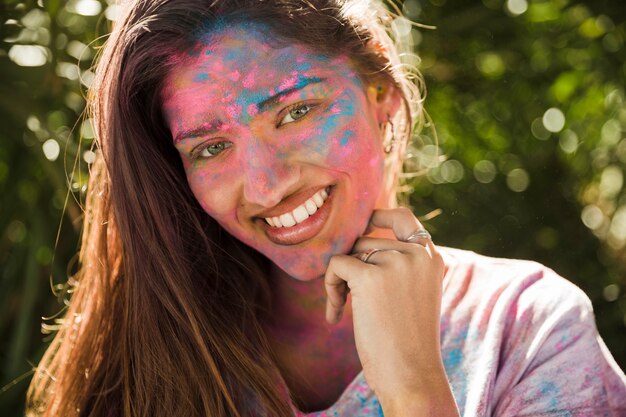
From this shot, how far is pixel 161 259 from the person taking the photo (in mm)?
1669

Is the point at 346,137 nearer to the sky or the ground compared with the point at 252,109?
nearer to the ground

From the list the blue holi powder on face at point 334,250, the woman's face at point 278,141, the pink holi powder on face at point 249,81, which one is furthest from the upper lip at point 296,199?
the pink holi powder on face at point 249,81

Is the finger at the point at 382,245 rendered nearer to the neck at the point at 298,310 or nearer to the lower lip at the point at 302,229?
the lower lip at the point at 302,229

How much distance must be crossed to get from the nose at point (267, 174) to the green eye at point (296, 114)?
Answer: 64 millimetres

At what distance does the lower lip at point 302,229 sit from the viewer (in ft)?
5.16

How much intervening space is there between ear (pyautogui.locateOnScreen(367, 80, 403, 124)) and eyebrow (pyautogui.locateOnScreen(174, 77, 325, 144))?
173 mm

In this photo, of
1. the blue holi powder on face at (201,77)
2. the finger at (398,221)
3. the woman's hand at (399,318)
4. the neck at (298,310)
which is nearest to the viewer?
the woman's hand at (399,318)

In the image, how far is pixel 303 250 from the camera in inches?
63.6

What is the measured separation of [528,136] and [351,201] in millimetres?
1130

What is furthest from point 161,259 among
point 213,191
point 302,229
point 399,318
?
point 399,318

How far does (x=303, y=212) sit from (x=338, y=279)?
0.16m

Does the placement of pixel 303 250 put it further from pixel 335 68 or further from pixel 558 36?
pixel 558 36

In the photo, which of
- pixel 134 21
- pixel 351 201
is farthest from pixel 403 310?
pixel 134 21

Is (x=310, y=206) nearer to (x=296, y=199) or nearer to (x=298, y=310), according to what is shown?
(x=296, y=199)
